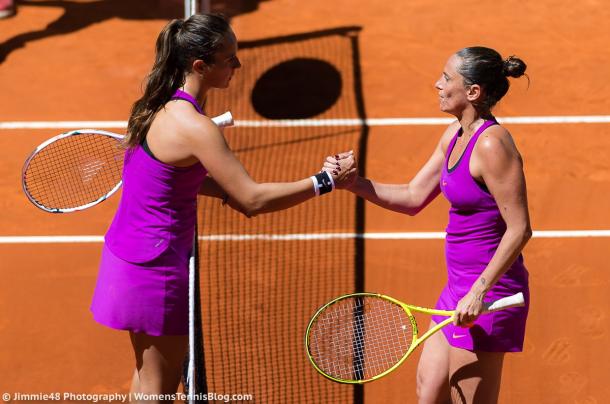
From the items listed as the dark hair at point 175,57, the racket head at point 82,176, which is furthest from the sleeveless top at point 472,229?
the racket head at point 82,176

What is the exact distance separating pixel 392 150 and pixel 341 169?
3.65 m

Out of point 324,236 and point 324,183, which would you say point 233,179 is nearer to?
point 324,183

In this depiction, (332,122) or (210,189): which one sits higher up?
(210,189)

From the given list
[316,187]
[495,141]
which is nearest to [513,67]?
[495,141]

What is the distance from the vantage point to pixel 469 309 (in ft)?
12.1

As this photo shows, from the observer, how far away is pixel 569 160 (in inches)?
299

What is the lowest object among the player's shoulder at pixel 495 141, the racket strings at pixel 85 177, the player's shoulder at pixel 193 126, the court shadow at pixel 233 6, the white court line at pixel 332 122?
the white court line at pixel 332 122

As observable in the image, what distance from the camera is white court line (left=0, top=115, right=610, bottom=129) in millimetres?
8023

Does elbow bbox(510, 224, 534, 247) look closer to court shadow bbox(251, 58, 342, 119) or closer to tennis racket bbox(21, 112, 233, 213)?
tennis racket bbox(21, 112, 233, 213)

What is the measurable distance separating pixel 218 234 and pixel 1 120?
2626 millimetres

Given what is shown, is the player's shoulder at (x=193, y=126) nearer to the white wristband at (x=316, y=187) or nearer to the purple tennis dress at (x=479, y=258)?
the white wristband at (x=316, y=187)

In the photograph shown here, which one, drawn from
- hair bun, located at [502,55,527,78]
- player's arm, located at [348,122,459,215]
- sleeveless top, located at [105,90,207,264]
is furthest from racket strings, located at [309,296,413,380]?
hair bun, located at [502,55,527,78]

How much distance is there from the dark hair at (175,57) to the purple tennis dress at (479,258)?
1154 millimetres

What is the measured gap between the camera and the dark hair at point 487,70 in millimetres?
3934
